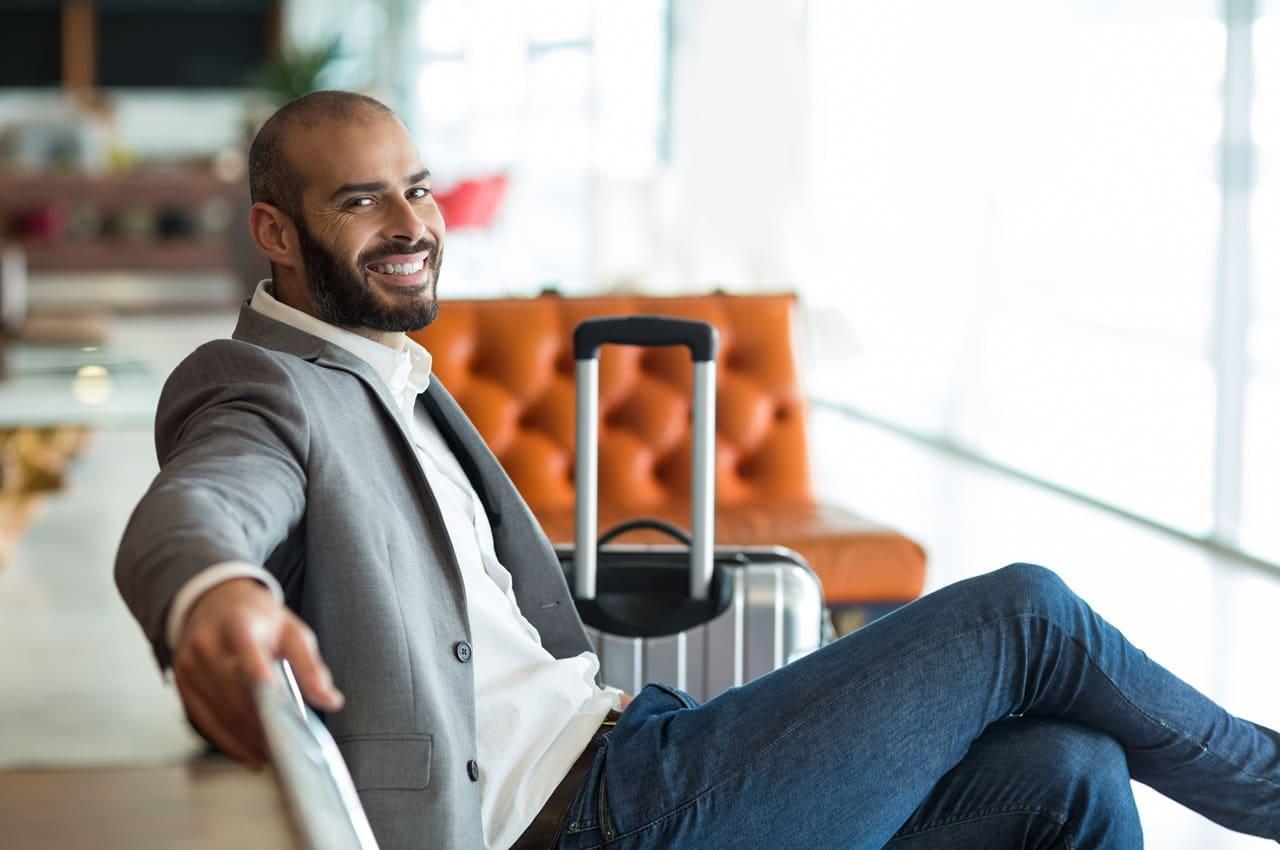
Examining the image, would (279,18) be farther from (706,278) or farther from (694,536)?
(694,536)

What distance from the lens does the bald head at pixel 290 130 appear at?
4.93 feet

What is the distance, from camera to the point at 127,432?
6.42 m

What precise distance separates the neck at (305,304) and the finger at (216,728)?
2.39 ft

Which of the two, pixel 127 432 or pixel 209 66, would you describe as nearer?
pixel 127 432

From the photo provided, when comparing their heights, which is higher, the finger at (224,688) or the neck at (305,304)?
the neck at (305,304)

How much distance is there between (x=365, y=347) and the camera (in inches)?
61.1

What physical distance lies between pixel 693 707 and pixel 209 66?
47.6 ft

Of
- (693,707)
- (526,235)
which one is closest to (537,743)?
(693,707)

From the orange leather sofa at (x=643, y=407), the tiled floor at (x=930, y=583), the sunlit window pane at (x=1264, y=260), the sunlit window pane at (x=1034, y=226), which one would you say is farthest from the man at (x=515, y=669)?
the sunlit window pane at (x=1034, y=226)

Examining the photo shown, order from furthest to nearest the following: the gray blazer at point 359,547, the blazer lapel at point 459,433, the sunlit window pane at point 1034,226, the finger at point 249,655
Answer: the sunlit window pane at point 1034,226, the blazer lapel at point 459,433, the gray blazer at point 359,547, the finger at point 249,655

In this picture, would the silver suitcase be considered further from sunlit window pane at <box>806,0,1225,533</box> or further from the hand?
sunlit window pane at <box>806,0,1225,533</box>

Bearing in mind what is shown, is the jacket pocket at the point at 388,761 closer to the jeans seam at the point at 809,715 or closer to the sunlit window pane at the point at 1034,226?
the jeans seam at the point at 809,715

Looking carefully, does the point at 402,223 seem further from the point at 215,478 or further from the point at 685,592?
the point at 685,592

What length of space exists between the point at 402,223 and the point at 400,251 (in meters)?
0.03
